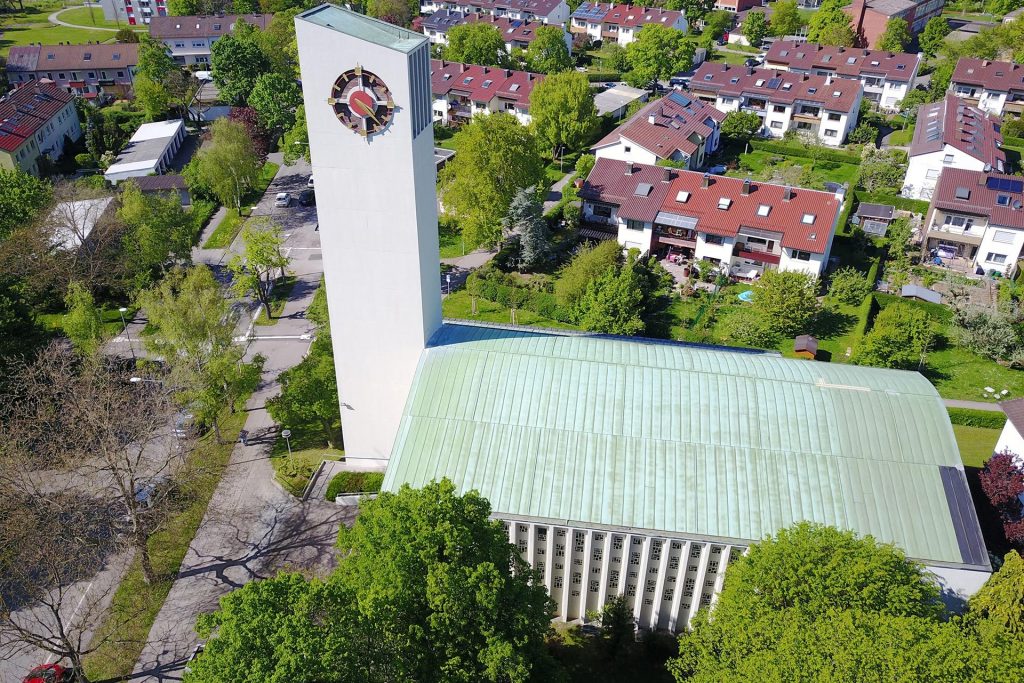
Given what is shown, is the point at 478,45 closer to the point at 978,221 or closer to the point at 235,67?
the point at 235,67

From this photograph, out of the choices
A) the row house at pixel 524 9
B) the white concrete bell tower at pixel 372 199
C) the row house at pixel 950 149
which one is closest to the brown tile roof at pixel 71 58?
the row house at pixel 524 9

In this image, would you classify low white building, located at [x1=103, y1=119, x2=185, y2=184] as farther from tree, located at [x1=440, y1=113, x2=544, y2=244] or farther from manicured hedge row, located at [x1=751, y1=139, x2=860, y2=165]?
manicured hedge row, located at [x1=751, y1=139, x2=860, y2=165]

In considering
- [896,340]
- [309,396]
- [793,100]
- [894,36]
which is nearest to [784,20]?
[894,36]

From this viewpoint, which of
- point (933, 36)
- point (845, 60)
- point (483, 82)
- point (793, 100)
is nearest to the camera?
point (793, 100)

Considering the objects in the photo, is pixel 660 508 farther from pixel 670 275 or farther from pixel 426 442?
pixel 670 275

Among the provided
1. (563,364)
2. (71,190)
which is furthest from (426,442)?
(71,190)

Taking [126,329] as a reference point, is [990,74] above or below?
above

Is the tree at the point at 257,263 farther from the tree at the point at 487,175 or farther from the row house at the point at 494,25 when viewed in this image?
the row house at the point at 494,25

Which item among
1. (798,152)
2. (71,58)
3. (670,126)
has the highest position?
(670,126)
